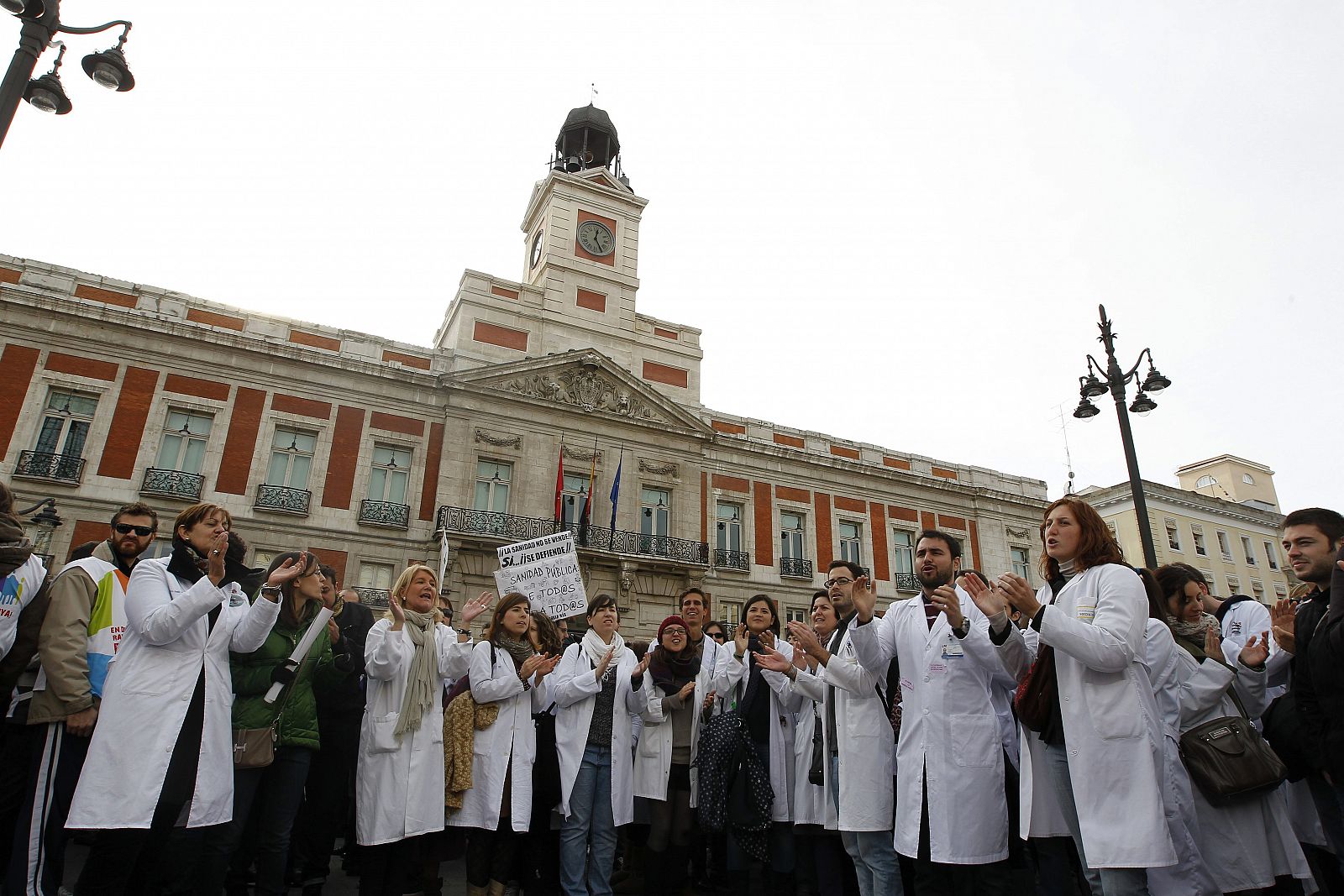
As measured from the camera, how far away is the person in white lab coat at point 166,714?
149 inches

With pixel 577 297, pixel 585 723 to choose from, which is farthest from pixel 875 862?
pixel 577 297

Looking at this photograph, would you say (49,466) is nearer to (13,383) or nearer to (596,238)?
(13,383)

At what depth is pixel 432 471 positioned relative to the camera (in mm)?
20516

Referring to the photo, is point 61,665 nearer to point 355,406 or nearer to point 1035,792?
point 1035,792

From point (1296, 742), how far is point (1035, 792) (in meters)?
1.40

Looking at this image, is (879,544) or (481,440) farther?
(879,544)

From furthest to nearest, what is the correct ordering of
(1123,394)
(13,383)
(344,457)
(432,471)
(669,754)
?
(432,471), (344,457), (13,383), (1123,394), (669,754)

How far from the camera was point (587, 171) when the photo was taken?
1060 inches

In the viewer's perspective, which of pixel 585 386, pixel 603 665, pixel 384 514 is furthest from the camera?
pixel 585 386

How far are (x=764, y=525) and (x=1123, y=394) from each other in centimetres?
1437

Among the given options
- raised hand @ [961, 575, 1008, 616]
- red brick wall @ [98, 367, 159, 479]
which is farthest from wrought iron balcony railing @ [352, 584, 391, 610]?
raised hand @ [961, 575, 1008, 616]

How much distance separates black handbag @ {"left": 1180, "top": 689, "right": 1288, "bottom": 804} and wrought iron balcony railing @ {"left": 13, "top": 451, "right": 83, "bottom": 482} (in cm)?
2055

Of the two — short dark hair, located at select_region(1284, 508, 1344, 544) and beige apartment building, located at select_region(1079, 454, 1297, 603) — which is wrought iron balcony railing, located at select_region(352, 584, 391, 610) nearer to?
short dark hair, located at select_region(1284, 508, 1344, 544)

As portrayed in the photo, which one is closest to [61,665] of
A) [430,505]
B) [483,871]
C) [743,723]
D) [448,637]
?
[448,637]
